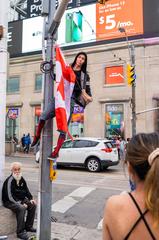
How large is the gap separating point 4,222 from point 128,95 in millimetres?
21744

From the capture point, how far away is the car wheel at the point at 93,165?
591 inches

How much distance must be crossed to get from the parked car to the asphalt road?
5.45 ft

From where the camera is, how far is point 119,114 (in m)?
26.5

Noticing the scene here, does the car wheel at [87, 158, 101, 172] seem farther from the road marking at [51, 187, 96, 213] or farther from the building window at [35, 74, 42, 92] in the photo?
the building window at [35, 74, 42, 92]

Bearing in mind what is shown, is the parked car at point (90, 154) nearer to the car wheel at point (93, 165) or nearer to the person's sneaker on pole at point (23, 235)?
the car wheel at point (93, 165)

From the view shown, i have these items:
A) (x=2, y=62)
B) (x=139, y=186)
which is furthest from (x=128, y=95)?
(x=139, y=186)

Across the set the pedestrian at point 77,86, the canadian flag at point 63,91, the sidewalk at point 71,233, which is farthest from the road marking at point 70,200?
the canadian flag at point 63,91

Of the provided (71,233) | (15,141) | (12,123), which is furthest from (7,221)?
(12,123)

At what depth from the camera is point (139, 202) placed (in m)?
1.73

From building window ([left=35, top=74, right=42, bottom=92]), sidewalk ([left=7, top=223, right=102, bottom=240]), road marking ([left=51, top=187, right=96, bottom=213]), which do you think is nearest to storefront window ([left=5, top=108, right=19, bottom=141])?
building window ([left=35, top=74, right=42, bottom=92])

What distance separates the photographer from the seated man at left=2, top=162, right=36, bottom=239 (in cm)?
547

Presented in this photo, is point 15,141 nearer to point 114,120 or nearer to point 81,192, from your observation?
point 114,120

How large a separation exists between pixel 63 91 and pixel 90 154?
11.3 meters

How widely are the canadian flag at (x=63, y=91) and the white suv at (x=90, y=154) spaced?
11.0m
